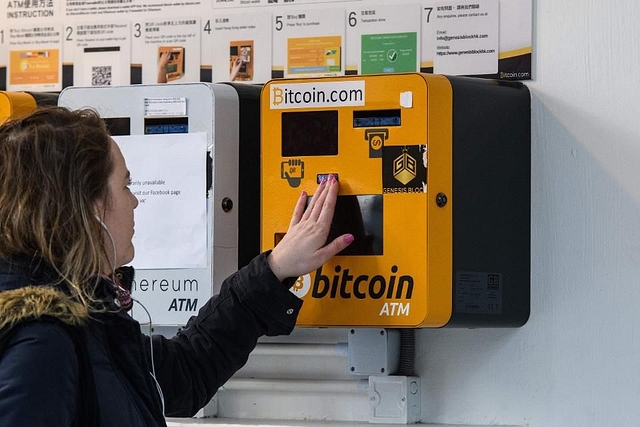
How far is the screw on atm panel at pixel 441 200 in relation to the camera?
7.23 ft

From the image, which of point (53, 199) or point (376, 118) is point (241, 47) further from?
point (53, 199)

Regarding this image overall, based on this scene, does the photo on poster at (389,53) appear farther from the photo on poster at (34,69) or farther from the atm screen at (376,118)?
the photo on poster at (34,69)

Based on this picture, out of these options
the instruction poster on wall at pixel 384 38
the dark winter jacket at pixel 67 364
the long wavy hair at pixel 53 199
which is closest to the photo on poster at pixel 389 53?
the instruction poster on wall at pixel 384 38

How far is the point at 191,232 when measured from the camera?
7.61 feet

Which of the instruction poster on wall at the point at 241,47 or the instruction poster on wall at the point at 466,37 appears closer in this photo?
the instruction poster on wall at the point at 466,37

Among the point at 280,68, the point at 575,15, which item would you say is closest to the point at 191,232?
the point at 280,68

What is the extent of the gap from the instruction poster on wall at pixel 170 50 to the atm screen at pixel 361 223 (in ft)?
2.16

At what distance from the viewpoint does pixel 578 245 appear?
8.05ft

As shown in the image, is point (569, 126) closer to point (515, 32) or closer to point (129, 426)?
point (515, 32)

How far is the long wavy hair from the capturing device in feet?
5.04

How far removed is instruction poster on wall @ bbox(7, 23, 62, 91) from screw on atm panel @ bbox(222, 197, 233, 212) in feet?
2.24

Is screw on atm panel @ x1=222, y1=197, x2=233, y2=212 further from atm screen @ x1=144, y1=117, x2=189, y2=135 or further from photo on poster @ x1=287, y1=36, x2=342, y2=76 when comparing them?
photo on poster @ x1=287, y1=36, x2=342, y2=76

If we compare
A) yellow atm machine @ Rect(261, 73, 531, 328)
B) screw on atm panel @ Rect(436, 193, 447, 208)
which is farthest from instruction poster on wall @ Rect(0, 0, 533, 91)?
screw on atm panel @ Rect(436, 193, 447, 208)

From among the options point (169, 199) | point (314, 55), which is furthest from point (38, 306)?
point (314, 55)
